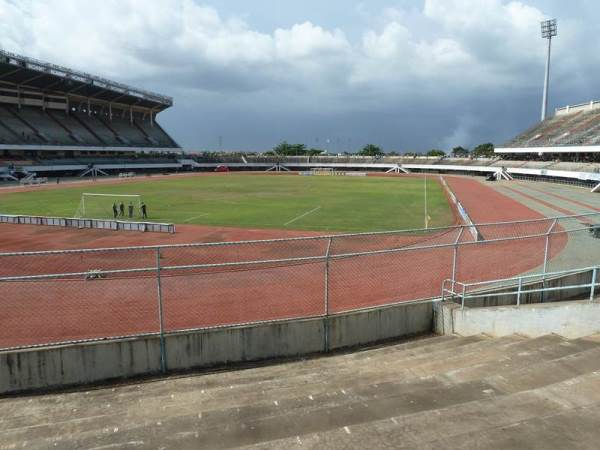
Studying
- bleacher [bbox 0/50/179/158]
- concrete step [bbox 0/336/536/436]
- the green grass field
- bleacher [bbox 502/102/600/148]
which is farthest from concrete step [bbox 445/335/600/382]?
bleacher [bbox 0/50/179/158]

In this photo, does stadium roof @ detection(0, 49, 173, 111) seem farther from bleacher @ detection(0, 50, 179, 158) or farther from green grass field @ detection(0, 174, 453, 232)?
green grass field @ detection(0, 174, 453, 232)

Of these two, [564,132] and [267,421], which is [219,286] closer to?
[267,421]

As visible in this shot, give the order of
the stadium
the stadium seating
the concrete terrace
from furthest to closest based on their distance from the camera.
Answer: the stadium seating
the stadium
the concrete terrace

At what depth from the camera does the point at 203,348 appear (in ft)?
28.9

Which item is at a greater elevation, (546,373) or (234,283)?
(546,373)

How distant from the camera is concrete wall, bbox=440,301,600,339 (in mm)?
9078

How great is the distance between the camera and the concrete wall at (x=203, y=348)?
787cm

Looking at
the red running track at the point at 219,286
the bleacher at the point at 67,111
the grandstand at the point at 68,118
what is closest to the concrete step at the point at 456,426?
the red running track at the point at 219,286

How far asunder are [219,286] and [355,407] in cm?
943

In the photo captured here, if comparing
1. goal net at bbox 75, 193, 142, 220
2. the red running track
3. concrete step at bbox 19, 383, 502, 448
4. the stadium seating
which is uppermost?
the stadium seating

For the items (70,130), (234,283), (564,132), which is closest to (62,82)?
(70,130)

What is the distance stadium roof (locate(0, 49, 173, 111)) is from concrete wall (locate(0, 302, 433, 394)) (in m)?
82.3

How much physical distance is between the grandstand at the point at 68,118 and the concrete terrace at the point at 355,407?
262 feet

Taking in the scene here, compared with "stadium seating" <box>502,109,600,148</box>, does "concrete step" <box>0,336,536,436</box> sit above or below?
below
